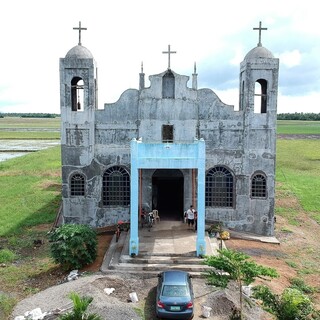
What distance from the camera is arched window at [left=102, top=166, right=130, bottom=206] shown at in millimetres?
20953

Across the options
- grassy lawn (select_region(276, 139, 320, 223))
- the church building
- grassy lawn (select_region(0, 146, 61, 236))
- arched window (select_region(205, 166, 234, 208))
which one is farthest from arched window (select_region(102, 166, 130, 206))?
grassy lawn (select_region(276, 139, 320, 223))

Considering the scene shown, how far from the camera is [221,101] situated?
20531 millimetres

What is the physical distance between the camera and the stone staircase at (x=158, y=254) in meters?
15.5

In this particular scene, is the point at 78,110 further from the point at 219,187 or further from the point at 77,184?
the point at 219,187

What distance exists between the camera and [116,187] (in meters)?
21.0

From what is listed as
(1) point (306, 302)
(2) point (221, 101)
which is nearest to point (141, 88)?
(2) point (221, 101)

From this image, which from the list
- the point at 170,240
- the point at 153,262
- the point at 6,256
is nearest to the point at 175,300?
the point at 153,262

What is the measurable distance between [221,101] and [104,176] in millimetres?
7170

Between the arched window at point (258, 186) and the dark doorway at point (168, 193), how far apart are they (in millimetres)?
3778

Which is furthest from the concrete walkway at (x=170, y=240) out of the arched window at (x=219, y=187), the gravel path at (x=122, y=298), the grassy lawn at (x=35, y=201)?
the grassy lawn at (x=35, y=201)

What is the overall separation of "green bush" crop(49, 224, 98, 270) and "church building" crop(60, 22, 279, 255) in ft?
13.5

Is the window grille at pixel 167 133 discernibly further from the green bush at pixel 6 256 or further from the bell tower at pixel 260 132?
the green bush at pixel 6 256

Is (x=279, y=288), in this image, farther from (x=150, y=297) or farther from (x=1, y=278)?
(x=1, y=278)

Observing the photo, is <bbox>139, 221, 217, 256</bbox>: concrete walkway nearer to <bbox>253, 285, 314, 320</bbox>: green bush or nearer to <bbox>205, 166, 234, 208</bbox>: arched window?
Result: <bbox>205, 166, 234, 208</bbox>: arched window
